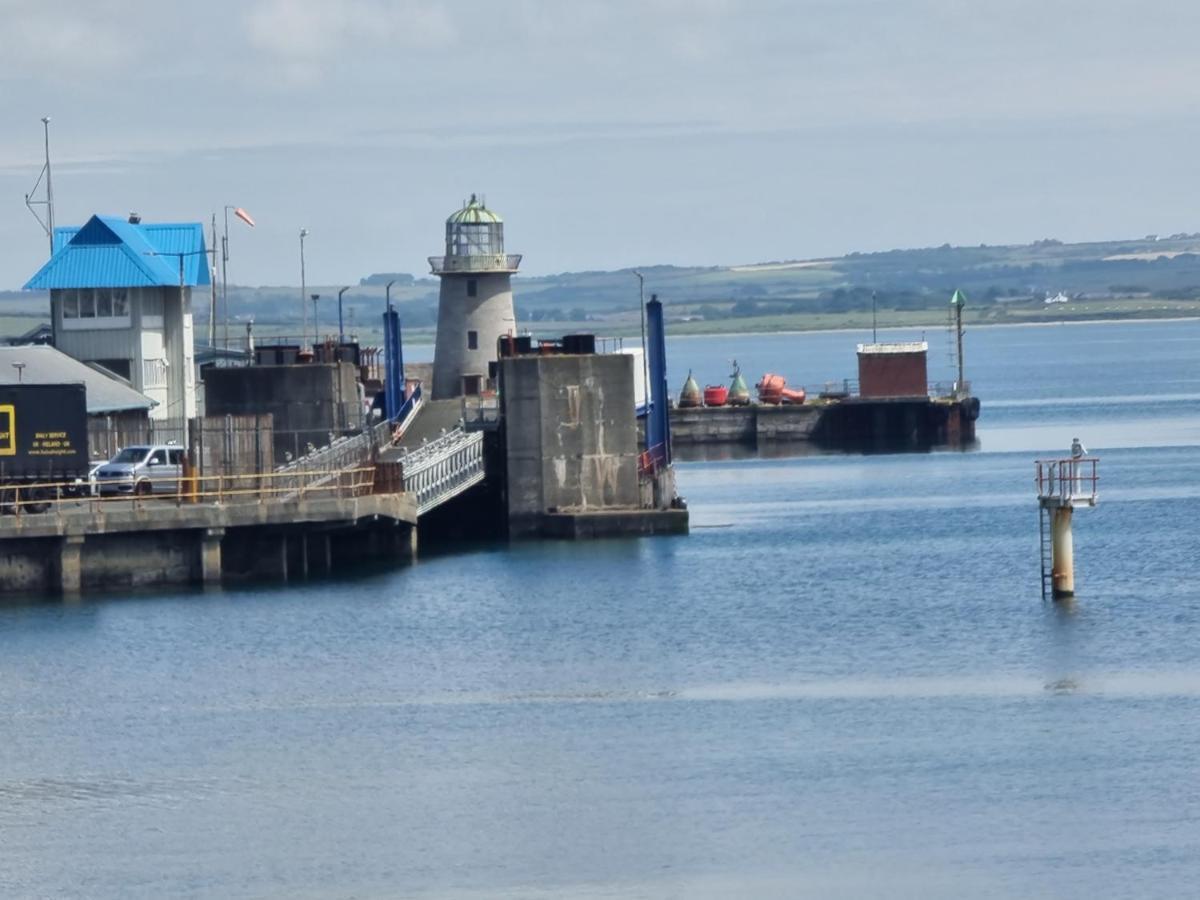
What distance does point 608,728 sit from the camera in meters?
38.2

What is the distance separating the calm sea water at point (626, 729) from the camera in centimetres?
3016

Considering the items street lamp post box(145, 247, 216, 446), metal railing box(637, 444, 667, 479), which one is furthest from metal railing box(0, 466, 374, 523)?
street lamp post box(145, 247, 216, 446)

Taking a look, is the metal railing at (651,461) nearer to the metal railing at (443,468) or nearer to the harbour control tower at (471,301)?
the metal railing at (443,468)

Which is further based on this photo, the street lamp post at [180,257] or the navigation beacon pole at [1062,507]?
the street lamp post at [180,257]

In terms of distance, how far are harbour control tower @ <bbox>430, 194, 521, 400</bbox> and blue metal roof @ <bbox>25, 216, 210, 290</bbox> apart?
294 inches

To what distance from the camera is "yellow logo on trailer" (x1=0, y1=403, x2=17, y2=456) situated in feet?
178

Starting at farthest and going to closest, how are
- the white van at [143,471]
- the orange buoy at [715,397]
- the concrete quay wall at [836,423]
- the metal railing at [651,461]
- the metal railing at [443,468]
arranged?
1. the orange buoy at [715,397]
2. the concrete quay wall at [836,423]
3. the metal railing at [651,461]
4. the metal railing at [443,468]
5. the white van at [143,471]

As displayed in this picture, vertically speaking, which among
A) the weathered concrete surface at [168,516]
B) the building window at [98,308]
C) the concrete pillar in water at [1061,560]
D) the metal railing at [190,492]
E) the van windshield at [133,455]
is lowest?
the concrete pillar in water at [1061,560]

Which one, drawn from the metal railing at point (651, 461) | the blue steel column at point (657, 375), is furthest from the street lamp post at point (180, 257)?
the metal railing at point (651, 461)

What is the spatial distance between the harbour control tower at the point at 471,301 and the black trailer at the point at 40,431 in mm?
24157

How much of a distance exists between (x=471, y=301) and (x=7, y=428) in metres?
25.8

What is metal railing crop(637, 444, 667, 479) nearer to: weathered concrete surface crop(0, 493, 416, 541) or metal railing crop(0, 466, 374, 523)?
metal railing crop(0, 466, 374, 523)

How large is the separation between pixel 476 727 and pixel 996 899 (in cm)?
1199

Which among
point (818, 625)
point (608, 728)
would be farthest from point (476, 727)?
point (818, 625)
